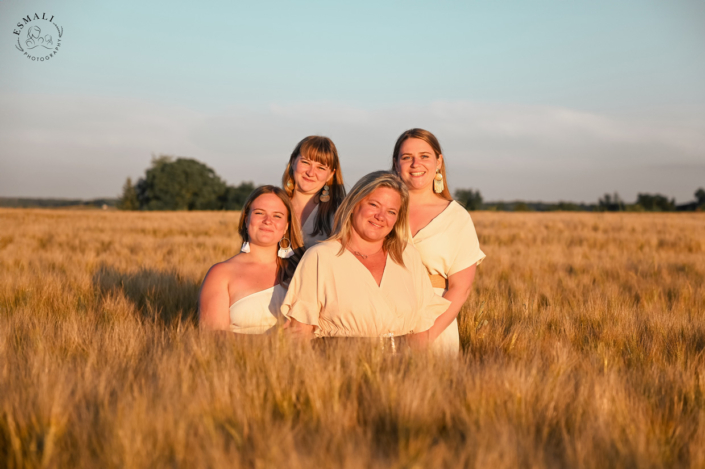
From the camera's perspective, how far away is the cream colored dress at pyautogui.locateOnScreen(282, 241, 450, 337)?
8.60 feet

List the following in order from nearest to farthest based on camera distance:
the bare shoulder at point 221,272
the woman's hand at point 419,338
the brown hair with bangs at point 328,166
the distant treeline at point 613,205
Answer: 1. the woman's hand at point 419,338
2. the bare shoulder at point 221,272
3. the brown hair with bangs at point 328,166
4. the distant treeline at point 613,205

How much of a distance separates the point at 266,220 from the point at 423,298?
1.10m

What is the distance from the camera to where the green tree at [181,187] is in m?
60.9

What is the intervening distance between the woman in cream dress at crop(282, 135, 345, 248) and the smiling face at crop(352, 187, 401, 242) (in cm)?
118

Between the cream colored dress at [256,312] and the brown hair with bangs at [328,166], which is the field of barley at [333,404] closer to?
→ the cream colored dress at [256,312]

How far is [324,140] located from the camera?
4008mm

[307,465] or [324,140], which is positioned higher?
[324,140]

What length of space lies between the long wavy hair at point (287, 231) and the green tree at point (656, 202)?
52.1 metres

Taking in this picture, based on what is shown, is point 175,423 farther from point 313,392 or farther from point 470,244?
point 470,244

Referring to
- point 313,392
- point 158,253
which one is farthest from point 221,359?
point 158,253

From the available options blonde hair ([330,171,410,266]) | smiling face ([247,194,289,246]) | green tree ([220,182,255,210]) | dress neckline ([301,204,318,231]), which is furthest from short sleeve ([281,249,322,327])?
green tree ([220,182,255,210])

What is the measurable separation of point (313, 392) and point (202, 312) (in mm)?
1381

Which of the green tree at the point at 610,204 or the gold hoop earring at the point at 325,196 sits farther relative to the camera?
the green tree at the point at 610,204

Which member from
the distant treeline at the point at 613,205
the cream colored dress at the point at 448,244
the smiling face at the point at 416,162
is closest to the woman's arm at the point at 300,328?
the cream colored dress at the point at 448,244
